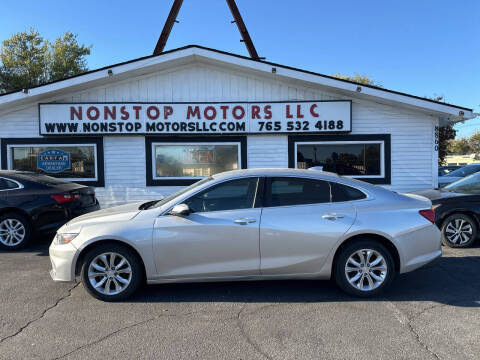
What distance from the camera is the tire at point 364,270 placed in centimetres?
425

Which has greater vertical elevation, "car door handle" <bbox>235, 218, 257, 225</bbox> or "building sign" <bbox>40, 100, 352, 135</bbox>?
"building sign" <bbox>40, 100, 352, 135</bbox>

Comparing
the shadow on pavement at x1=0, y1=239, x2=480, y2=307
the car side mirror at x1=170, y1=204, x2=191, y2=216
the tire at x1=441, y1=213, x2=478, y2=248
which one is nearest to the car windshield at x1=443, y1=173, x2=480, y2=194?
the tire at x1=441, y1=213, x2=478, y2=248

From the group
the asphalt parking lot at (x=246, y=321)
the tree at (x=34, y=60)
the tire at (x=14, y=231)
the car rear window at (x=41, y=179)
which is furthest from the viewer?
the tree at (x=34, y=60)

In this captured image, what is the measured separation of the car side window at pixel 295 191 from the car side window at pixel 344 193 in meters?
0.07

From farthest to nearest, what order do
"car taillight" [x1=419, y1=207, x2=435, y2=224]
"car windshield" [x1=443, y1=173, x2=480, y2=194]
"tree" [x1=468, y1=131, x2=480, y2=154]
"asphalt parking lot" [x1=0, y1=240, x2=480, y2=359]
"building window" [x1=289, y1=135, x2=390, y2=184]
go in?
1. "tree" [x1=468, y1=131, x2=480, y2=154]
2. "building window" [x1=289, y1=135, x2=390, y2=184]
3. "car windshield" [x1=443, y1=173, x2=480, y2=194]
4. "car taillight" [x1=419, y1=207, x2=435, y2=224]
5. "asphalt parking lot" [x1=0, y1=240, x2=480, y2=359]

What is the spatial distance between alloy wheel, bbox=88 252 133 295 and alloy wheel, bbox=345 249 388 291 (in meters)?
2.55

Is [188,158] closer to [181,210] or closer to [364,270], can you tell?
[181,210]

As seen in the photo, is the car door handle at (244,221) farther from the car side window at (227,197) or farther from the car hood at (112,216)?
the car hood at (112,216)

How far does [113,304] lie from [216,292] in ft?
3.93

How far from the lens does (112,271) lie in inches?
165

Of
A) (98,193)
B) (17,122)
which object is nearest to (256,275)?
(98,193)

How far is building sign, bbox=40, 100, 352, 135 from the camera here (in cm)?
978

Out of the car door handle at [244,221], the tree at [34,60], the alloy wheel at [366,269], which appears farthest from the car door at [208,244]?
the tree at [34,60]

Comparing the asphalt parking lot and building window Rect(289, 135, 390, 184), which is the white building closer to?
building window Rect(289, 135, 390, 184)
